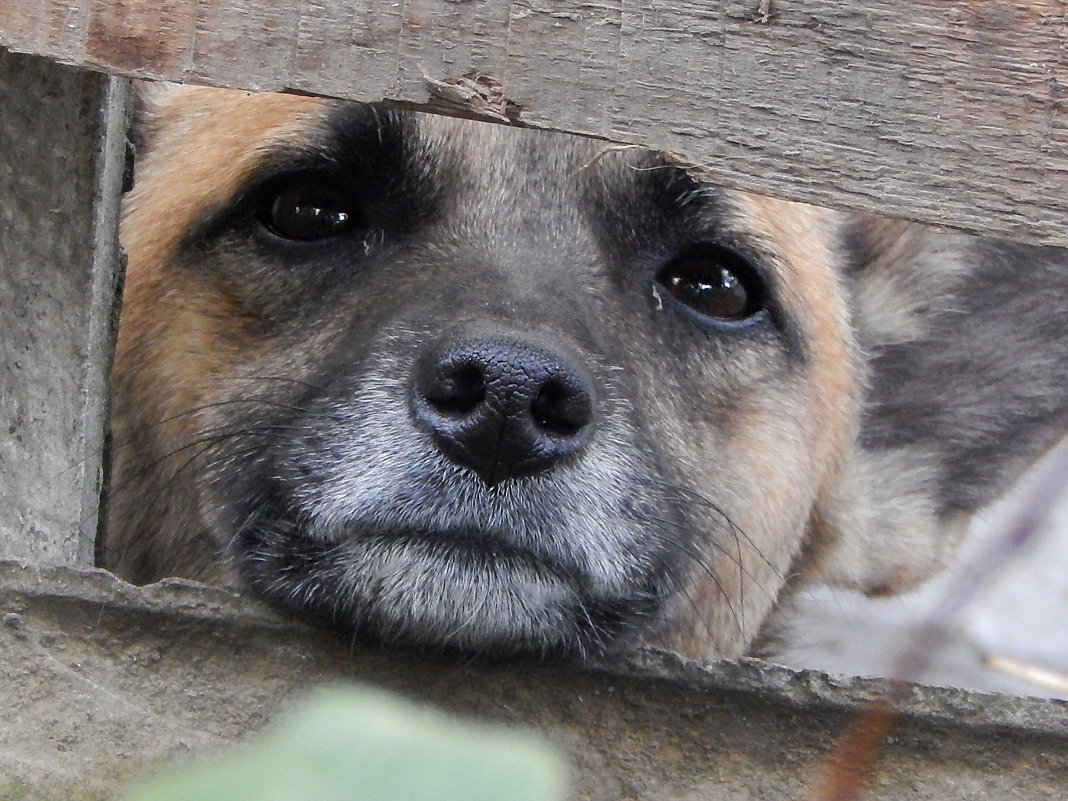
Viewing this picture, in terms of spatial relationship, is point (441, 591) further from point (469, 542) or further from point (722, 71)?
point (722, 71)

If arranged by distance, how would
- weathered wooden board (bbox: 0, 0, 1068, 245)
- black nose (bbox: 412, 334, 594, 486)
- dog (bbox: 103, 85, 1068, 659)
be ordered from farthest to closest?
1. dog (bbox: 103, 85, 1068, 659)
2. black nose (bbox: 412, 334, 594, 486)
3. weathered wooden board (bbox: 0, 0, 1068, 245)

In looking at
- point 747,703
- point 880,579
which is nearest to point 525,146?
point 747,703

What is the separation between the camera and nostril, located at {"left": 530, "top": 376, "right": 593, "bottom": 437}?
211 centimetres

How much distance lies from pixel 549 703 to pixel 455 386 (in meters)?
0.50

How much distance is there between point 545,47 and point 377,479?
0.82m

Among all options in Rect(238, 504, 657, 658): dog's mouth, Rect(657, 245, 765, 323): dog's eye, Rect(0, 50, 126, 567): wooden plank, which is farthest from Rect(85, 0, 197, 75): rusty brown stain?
Rect(657, 245, 765, 323): dog's eye

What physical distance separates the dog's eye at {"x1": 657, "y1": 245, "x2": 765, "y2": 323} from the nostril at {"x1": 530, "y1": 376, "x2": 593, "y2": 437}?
810mm

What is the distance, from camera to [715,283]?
3021 millimetres

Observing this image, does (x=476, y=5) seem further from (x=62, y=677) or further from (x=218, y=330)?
(x=218, y=330)

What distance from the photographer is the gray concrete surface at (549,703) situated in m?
1.77

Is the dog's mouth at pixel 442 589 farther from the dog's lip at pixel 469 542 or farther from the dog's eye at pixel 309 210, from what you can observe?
the dog's eye at pixel 309 210

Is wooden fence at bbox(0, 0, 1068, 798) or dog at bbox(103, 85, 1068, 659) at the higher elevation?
wooden fence at bbox(0, 0, 1068, 798)

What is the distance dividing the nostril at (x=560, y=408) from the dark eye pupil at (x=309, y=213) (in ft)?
2.74

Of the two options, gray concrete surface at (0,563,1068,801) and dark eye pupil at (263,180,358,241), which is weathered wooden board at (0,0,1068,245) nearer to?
gray concrete surface at (0,563,1068,801)
